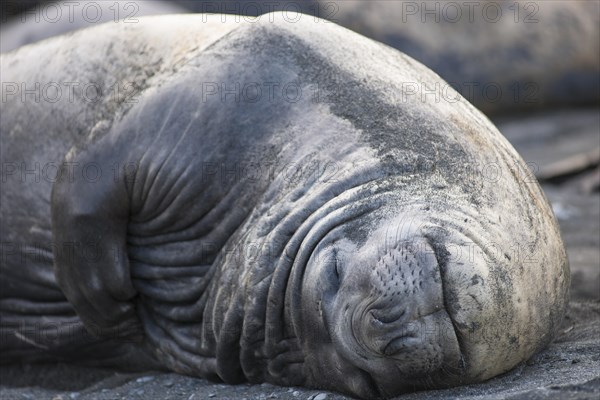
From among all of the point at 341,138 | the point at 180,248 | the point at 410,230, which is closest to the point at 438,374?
the point at 410,230

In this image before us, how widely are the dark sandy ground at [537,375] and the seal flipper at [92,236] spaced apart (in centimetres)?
32

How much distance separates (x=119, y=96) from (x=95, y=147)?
28cm

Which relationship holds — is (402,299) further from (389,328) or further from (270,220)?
(270,220)

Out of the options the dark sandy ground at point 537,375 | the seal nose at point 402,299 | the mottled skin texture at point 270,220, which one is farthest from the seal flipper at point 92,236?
the seal nose at point 402,299

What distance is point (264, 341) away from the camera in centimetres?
392

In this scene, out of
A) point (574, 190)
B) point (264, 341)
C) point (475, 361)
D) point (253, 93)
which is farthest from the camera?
point (574, 190)

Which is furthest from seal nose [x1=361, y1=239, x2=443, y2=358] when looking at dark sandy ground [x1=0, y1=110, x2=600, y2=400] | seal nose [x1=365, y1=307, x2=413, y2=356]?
dark sandy ground [x1=0, y1=110, x2=600, y2=400]

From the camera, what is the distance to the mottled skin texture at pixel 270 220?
3549 mm

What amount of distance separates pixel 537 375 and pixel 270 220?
0.99m

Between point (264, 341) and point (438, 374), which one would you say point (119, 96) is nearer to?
point (264, 341)

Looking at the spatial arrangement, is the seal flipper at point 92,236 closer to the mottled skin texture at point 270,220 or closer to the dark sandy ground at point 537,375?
the mottled skin texture at point 270,220

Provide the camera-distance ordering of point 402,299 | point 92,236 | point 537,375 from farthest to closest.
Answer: point 92,236, point 537,375, point 402,299

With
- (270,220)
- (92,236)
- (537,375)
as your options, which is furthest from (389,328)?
(92,236)

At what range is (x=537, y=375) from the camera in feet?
12.1
